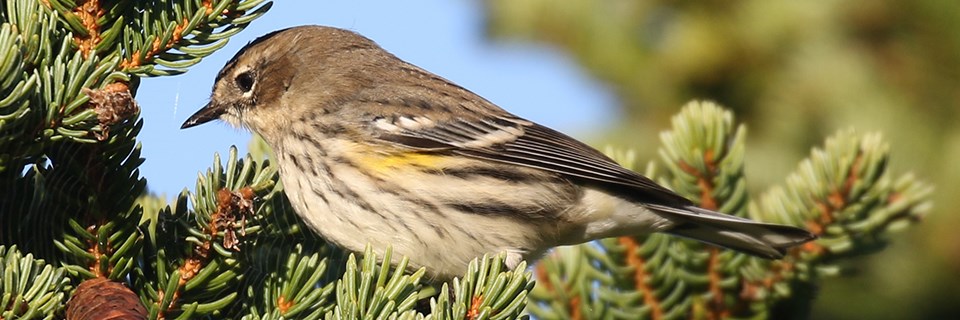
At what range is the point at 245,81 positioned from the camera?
4434 millimetres

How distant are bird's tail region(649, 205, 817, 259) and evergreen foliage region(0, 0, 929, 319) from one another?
166 millimetres

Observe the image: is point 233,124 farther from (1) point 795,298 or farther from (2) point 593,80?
(1) point 795,298

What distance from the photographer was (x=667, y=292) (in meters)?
3.58

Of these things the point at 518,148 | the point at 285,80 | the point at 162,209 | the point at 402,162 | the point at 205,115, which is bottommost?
the point at 162,209

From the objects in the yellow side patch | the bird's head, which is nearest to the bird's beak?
the bird's head

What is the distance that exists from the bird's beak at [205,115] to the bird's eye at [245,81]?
0.13m

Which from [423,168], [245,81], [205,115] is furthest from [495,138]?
[205,115]

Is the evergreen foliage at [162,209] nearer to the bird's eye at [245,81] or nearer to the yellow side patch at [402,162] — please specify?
the yellow side patch at [402,162]

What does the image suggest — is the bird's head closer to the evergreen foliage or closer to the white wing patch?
the white wing patch

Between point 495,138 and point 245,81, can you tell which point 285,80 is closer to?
point 245,81

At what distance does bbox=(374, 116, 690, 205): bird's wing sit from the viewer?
4.18 metres

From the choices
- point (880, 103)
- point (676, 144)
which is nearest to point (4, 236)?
point (676, 144)

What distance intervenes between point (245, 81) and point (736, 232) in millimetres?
2088

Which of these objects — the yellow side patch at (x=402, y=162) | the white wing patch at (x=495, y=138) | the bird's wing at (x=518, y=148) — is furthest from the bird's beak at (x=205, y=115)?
the white wing patch at (x=495, y=138)
